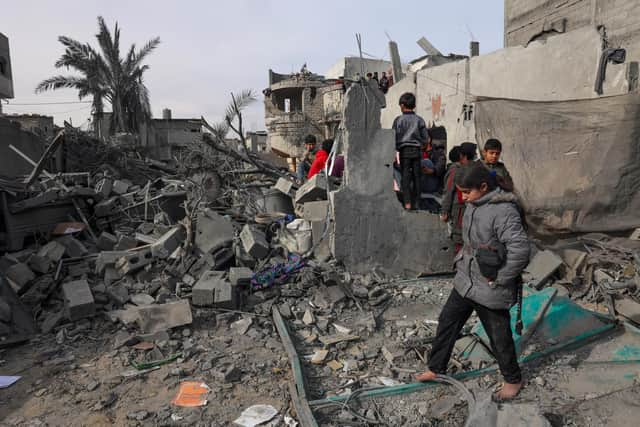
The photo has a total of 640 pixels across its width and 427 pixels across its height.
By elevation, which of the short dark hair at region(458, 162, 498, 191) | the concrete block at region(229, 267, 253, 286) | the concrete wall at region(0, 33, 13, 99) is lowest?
the concrete block at region(229, 267, 253, 286)

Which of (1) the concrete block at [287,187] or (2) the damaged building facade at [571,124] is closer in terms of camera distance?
(2) the damaged building facade at [571,124]

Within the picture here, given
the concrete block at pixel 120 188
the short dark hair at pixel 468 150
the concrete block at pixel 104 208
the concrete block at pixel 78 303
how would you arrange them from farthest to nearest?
the concrete block at pixel 120 188 → the concrete block at pixel 104 208 → the short dark hair at pixel 468 150 → the concrete block at pixel 78 303

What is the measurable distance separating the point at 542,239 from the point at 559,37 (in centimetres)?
330

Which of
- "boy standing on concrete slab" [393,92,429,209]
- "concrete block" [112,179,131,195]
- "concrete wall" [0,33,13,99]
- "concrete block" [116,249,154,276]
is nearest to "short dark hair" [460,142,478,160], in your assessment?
"boy standing on concrete slab" [393,92,429,209]

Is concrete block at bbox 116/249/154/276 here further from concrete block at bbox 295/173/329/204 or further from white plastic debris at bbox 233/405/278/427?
white plastic debris at bbox 233/405/278/427

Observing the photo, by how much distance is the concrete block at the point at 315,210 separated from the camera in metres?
5.75

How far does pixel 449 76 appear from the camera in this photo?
8.83 meters

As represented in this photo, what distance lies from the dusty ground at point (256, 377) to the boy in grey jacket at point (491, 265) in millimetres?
499

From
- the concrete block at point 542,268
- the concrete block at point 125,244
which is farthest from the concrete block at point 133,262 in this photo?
the concrete block at point 542,268

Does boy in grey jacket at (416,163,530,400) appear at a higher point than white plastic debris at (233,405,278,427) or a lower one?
higher

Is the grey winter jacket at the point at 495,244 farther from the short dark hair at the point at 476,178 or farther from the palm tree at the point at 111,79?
the palm tree at the point at 111,79

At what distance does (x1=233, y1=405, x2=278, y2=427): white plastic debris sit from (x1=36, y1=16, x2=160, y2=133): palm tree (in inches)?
791

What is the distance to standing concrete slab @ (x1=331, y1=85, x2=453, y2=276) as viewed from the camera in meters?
5.50

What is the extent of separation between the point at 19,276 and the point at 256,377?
369cm
